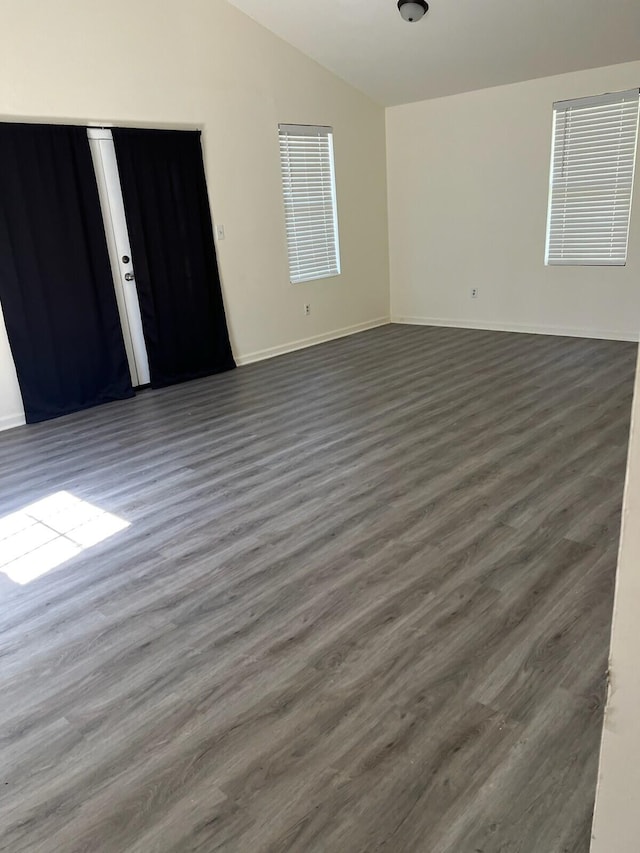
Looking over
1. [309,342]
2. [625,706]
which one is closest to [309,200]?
[309,342]

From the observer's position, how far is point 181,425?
4.48 meters

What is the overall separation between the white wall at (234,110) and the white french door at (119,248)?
231 millimetres

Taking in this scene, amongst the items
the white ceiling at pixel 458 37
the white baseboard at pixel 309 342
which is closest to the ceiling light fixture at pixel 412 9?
the white ceiling at pixel 458 37

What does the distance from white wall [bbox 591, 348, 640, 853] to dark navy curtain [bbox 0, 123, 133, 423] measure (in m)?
4.77

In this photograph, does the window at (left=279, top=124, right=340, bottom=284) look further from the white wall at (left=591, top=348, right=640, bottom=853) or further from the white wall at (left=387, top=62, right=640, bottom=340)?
the white wall at (left=591, top=348, right=640, bottom=853)

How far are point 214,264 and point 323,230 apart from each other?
5.10 ft

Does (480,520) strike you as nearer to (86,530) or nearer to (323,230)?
(86,530)

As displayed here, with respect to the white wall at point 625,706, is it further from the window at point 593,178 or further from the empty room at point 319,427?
the window at point 593,178

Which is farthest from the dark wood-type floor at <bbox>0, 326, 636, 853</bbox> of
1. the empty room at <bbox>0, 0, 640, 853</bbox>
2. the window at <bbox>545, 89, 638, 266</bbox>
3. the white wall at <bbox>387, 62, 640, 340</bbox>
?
the window at <bbox>545, 89, 638, 266</bbox>

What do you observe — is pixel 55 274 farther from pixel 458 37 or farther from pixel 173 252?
pixel 458 37

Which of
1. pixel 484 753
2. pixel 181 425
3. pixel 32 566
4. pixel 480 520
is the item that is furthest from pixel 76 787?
pixel 181 425

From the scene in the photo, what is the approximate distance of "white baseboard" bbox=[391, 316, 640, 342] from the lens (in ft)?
19.6

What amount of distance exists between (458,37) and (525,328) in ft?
9.25

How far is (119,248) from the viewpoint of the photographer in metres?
5.14
